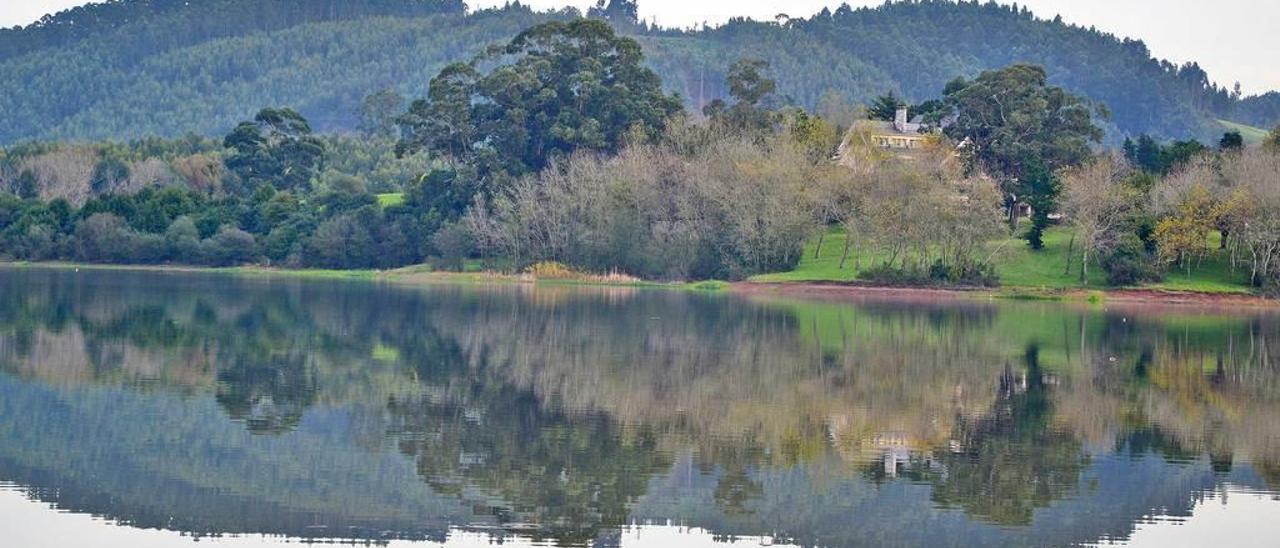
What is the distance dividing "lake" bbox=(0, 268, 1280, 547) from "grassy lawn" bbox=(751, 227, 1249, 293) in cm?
3290

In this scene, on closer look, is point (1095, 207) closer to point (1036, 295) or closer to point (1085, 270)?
point (1085, 270)

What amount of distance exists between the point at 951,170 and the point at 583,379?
60528 millimetres

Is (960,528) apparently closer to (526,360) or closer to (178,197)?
(526,360)

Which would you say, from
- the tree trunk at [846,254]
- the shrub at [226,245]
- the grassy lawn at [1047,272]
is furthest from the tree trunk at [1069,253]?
the shrub at [226,245]

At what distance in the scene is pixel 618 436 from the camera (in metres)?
28.0

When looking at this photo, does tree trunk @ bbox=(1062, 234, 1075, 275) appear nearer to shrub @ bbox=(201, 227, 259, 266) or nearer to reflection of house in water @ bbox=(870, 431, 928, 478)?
shrub @ bbox=(201, 227, 259, 266)

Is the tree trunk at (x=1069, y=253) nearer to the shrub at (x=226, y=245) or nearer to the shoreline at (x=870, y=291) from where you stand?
the shoreline at (x=870, y=291)

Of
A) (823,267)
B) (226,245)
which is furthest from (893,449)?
(226,245)

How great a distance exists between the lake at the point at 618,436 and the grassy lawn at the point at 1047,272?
3290 centimetres

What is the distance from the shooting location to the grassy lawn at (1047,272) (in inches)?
3356

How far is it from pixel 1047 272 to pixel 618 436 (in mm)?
64801

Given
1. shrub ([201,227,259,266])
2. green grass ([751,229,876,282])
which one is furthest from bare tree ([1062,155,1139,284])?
shrub ([201,227,259,266])

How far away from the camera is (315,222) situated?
112125 mm

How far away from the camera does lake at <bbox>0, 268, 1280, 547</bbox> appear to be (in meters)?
21.5
